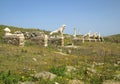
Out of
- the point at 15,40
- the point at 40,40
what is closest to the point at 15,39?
the point at 15,40

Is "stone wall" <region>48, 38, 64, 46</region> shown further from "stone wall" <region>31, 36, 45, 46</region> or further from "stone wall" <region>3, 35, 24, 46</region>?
"stone wall" <region>3, 35, 24, 46</region>

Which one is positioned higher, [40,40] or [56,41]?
[40,40]

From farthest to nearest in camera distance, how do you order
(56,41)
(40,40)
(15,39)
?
(56,41)
(40,40)
(15,39)

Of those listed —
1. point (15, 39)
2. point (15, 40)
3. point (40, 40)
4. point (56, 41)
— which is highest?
point (15, 39)

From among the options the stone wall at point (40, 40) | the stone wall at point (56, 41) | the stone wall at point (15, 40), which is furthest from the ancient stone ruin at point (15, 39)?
the stone wall at point (56, 41)

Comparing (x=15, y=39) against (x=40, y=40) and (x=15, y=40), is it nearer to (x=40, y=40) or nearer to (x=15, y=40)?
(x=15, y=40)

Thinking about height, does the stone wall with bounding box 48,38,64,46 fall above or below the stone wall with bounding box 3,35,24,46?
below

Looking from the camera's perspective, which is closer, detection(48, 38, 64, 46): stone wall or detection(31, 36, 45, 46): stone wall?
detection(31, 36, 45, 46): stone wall

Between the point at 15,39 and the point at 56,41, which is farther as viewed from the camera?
the point at 56,41

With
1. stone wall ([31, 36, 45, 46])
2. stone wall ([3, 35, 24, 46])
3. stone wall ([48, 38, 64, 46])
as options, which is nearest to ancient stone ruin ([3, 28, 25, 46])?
Result: stone wall ([3, 35, 24, 46])

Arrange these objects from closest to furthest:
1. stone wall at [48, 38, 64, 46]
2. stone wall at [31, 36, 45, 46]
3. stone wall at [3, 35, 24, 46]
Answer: stone wall at [3, 35, 24, 46], stone wall at [31, 36, 45, 46], stone wall at [48, 38, 64, 46]

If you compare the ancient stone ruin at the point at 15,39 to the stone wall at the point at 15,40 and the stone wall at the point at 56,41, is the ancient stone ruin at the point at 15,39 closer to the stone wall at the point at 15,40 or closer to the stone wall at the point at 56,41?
the stone wall at the point at 15,40

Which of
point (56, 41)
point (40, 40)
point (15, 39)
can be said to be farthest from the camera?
point (56, 41)

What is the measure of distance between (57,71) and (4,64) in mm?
3894
